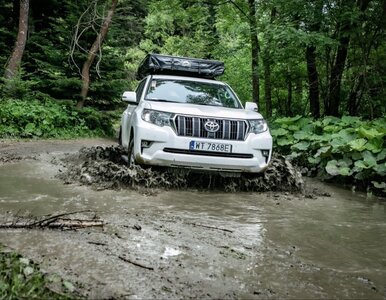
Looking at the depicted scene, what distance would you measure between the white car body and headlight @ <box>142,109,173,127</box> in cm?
3

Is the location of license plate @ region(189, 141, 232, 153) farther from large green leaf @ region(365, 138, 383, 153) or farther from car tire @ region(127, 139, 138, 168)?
large green leaf @ region(365, 138, 383, 153)

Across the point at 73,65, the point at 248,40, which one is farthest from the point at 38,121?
the point at 248,40

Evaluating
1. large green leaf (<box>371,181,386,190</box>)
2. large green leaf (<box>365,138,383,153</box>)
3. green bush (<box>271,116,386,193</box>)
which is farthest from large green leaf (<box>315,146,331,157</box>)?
large green leaf (<box>371,181,386,190</box>)

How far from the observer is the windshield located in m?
7.17

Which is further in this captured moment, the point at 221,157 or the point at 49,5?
the point at 49,5

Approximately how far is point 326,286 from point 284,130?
674 cm

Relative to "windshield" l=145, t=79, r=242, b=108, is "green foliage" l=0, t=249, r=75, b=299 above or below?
below

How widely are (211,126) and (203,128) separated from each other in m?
0.11

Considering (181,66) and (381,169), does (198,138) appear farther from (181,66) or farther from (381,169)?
(181,66)

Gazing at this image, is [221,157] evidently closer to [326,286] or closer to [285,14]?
[326,286]

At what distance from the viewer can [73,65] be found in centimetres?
1505

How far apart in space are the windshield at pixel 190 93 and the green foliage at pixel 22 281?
175 inches

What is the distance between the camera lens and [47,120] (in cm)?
1303

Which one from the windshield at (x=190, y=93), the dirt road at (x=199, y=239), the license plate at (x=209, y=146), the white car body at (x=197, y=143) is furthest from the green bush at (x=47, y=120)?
the license plate at (x=209, y=146)
